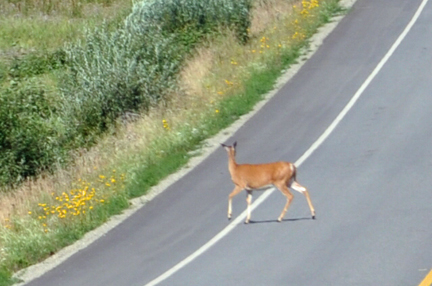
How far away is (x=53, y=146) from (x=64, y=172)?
295cm

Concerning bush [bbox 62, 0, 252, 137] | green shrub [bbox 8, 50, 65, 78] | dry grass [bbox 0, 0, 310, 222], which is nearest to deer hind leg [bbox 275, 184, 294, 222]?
dry grass [bbox 0, 0, 310, 222]

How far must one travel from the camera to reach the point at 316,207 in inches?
514

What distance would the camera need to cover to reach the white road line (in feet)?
37.8

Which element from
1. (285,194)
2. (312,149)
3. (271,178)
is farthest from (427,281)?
(312,149)

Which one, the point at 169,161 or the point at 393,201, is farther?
the point at 169,161

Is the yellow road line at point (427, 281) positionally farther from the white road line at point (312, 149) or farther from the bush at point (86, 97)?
the bush at point (86, 97)

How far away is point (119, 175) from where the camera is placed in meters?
16.0

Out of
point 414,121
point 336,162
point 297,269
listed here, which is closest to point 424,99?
point 414,121

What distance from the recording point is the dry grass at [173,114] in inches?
655

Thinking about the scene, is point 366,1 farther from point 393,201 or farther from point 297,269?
point 297,269

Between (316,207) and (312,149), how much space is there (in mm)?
3253

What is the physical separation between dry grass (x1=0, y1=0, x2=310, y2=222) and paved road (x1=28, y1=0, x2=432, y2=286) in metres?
1.43

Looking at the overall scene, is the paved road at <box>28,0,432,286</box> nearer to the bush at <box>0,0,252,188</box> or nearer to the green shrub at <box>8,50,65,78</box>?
the bush at <box>0,0,252,188</box>

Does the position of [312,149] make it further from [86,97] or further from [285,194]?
[86,97]
